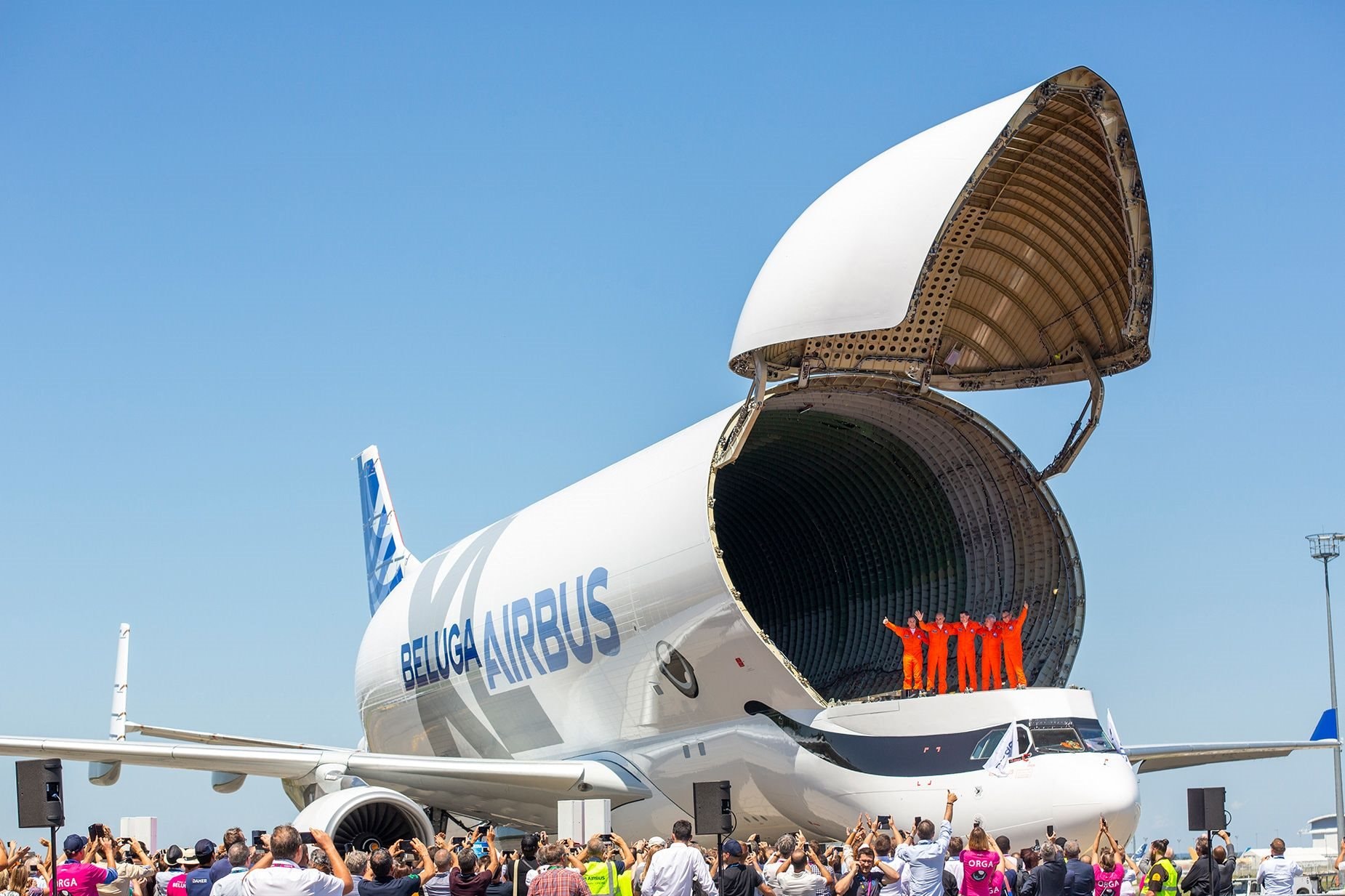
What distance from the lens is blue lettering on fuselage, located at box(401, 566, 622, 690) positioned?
21594 mm

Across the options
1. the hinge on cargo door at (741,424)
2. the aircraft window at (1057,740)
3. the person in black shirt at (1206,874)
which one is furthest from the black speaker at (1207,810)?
the hinge on cargo door at (741,424)

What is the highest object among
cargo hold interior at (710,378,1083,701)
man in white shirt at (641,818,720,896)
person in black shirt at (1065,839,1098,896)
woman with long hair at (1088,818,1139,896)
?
cargo hold interior at (710,378,1083,701)

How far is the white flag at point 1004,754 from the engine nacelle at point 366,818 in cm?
845

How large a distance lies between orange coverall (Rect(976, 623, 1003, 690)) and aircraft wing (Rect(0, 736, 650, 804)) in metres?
5.20

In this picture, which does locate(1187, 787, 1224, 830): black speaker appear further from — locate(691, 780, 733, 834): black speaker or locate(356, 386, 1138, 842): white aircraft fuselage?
locate(691, 780, 733, 834): black speaker

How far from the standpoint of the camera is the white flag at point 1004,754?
17281mm

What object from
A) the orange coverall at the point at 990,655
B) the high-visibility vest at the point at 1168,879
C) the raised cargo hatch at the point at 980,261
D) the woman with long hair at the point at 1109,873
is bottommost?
the high-visibility vest at the point at 1168,879

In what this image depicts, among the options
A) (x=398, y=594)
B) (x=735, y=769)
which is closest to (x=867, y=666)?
(x=735, y=769)

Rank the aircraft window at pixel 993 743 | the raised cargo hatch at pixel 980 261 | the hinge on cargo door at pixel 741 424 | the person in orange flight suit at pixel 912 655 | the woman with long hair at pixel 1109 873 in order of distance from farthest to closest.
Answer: the person in orange flight suit at pixel 912 655 < the hinge on cargo door at pixel 741 424 < the raised cargo hatch at pixel 980 261 < the aircraft window at pixel 993 743 < the woman with long hair at pixel 1109 873

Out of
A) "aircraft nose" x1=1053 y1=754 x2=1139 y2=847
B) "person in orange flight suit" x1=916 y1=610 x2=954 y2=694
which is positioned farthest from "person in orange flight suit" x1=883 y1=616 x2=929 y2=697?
"aircraft nose" x1=1053 y1=754 x2=1139 y2=847

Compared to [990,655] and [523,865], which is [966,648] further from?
[523,865]

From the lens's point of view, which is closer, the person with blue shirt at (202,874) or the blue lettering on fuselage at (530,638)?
the person with blue shirt at (202,874)

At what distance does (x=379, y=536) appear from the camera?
118 feet

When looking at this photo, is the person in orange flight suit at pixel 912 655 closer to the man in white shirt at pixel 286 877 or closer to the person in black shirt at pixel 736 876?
the person in black shirt at pixel 736 876
